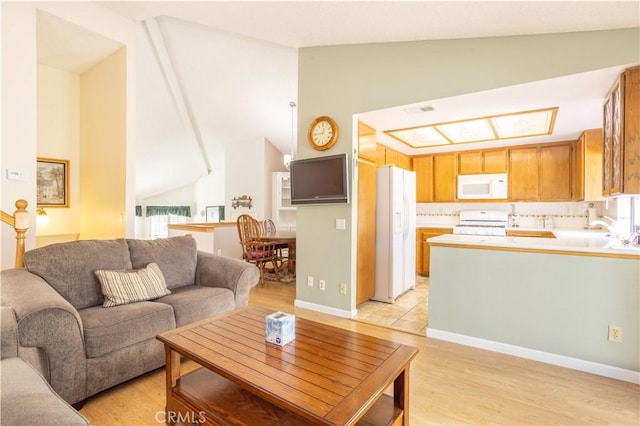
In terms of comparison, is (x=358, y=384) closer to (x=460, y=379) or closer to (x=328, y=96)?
(x=460, y=379)

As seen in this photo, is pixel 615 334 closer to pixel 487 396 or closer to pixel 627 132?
pixel 487 396

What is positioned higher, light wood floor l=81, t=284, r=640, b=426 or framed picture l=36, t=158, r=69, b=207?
framed picture l=36, t=158, r=69, b=207

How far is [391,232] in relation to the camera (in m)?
3.93

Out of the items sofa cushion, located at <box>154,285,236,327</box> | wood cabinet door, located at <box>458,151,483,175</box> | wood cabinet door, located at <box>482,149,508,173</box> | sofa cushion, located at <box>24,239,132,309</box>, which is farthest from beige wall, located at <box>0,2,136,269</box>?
wood cabinet door, located at <box>482,149,508,173</box>

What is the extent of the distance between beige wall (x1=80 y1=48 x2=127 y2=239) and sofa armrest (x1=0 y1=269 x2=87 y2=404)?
7.22 ft

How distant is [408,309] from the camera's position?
12.0 ft

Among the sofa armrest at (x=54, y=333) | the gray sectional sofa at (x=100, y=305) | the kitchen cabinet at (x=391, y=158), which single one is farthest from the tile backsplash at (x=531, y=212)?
the sofa armrest at (x=54, y=333)

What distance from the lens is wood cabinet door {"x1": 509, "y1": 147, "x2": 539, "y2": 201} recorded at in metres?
4.59

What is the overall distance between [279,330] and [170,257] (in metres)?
1.66

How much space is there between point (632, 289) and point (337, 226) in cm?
238

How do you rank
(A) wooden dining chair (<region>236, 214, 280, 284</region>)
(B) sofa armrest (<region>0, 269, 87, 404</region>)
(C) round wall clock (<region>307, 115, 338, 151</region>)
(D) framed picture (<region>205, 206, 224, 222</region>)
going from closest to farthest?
(B) sofa armrest (<region>0, 269, 87, 404</region>), (C) round wall clock (<region>307, 115, 338, 151</region>), (A) wooden dining chair (<region>236, 214, 280, 284</region>), (D) framed picture (<region>205, 206, 224, 222</region>)

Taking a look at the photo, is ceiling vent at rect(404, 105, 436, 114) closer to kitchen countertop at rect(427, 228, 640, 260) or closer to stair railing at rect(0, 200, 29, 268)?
kitchen countertop at rect(427, 228, 640, 260)

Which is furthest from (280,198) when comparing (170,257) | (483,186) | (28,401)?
(28,401)

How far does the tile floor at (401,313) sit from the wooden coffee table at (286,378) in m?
1.60
